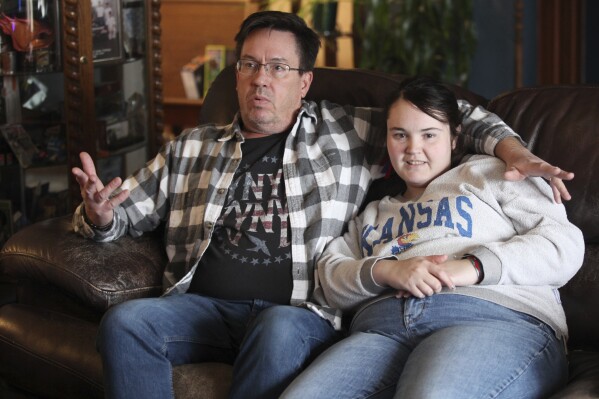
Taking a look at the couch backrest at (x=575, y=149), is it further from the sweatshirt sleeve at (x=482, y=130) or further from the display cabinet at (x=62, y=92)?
the display cabinet at (x=62, y=92)

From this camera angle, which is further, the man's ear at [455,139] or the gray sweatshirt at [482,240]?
the man's ear at [455,139]

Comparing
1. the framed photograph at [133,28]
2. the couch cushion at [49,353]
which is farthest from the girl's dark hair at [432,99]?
the framed photograph at [133,28]

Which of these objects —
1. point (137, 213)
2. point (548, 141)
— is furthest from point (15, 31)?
point (548, 141)

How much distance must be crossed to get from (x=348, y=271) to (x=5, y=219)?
1779mm

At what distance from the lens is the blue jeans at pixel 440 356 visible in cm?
175

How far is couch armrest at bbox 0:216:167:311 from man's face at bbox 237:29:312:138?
430 millimetres

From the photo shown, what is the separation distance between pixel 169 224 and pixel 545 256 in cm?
95

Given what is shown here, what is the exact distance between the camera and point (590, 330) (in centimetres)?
218

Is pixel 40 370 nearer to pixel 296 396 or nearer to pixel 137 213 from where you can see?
pixel 137 213

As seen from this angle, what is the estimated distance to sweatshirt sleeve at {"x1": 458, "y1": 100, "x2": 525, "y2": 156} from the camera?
7.16 feet

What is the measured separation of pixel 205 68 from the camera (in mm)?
5082

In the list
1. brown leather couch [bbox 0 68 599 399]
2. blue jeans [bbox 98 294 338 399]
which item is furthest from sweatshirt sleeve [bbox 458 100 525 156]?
blue jeans [bbox 98 294 338 399]

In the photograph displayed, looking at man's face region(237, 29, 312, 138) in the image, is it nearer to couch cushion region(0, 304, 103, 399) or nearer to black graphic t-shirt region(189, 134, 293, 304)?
black graphic t-shirt region(189, 134, 293, 304)

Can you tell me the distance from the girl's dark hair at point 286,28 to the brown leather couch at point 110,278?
0.21 meters
